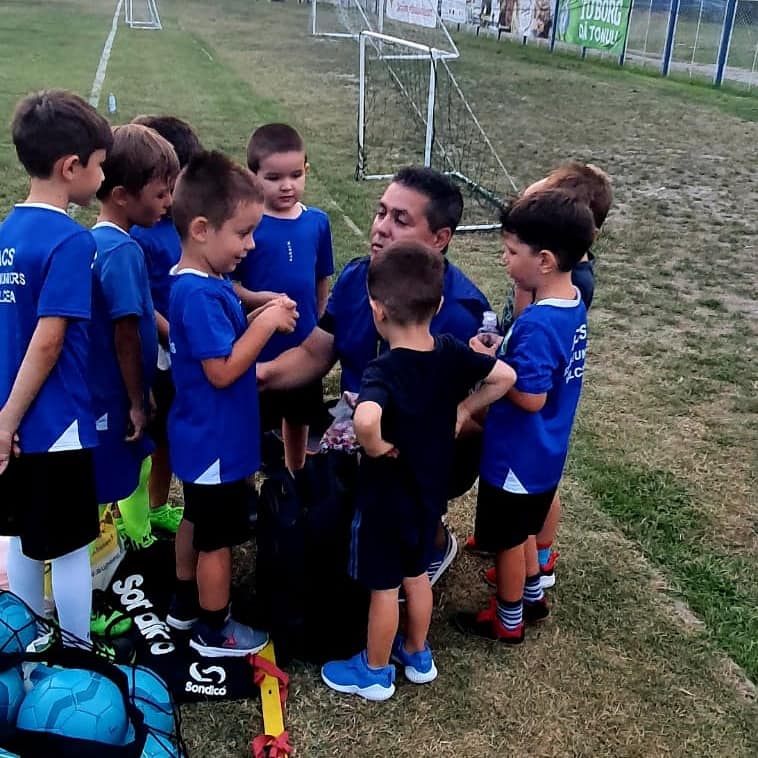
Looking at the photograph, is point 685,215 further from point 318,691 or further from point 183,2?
point 183,2

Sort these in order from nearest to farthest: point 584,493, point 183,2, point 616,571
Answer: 1. point 616,571
2. point 584,493
3. point 183,2

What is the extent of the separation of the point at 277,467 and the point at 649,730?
4.68ft

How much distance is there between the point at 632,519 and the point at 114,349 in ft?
7.74

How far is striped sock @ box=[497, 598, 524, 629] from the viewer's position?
2.96 m

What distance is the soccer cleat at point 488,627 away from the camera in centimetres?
300

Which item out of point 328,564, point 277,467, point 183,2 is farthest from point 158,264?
point 183,2

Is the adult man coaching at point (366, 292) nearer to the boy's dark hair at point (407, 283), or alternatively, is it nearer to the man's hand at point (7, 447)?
the boy's dark hair at point (407, 283)

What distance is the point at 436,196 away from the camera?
8.88 feet

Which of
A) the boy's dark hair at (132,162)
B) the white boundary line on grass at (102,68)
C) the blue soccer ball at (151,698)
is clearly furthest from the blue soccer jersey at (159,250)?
the white boundary line on grass at (102,68)

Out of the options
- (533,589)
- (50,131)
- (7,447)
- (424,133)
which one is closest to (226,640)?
(7,447)

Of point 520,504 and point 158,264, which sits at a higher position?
point 158,264

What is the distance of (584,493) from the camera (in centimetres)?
399

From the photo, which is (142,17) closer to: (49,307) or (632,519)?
(632,519)

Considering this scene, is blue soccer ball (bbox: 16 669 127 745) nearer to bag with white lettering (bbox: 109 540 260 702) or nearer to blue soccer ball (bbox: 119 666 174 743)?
blue soccer ball (bbox: 119 666 174 743)
